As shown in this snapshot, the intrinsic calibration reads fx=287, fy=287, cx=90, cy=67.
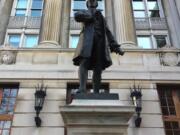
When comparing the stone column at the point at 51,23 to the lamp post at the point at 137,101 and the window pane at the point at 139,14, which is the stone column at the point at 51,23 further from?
the lamp post at the point at 137,101

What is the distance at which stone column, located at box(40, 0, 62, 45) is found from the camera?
16911 mm

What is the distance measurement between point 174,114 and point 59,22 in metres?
8.81

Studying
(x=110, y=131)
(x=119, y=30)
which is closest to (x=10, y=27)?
(x=119, y=30)

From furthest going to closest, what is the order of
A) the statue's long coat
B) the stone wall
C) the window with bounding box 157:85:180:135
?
the window with bounding box 157:85:180:135
the stone wall
the statue's long coat

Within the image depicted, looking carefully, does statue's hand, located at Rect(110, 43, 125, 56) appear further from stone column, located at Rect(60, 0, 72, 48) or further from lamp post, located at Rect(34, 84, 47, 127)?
stone column, located at Rect(60, 0, 72, 48)

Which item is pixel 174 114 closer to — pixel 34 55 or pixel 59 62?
pixel 59 62

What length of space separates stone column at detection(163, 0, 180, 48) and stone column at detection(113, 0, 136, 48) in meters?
2.58

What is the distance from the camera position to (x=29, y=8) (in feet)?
66.4

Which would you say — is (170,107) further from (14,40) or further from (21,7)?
(21,7)

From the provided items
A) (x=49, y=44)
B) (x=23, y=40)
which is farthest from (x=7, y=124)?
A: (x=23, y=40)

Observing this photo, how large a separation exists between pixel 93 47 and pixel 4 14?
14366mm

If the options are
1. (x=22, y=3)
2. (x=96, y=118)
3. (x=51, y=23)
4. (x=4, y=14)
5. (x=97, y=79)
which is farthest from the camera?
(x=22, y=3)

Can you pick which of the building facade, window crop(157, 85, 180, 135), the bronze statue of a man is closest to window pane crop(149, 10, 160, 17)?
the building facade

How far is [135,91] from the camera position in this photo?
13656mm
